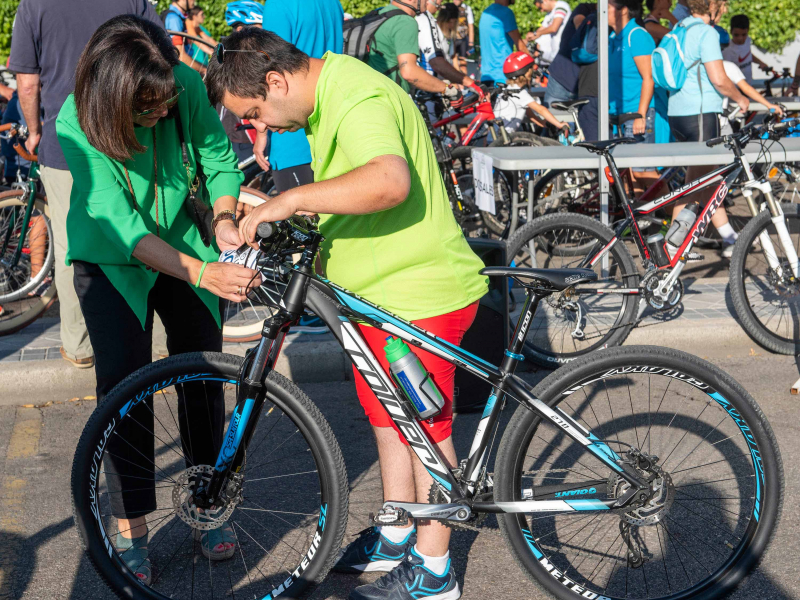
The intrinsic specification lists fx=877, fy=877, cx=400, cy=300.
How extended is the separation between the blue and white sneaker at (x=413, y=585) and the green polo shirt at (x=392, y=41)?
384 cm

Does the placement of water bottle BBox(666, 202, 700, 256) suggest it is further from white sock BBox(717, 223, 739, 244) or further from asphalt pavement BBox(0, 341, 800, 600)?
white sock BBox(717, 223, 739, 244)

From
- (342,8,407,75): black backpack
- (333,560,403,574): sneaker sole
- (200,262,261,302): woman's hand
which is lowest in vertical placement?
(333,560,403,574): sneaker sole

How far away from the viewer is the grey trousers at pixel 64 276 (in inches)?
177

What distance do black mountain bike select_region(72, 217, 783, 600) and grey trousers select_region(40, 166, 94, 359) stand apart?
5.95 feet

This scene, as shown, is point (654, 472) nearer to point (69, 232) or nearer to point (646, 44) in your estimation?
point (69, 232)

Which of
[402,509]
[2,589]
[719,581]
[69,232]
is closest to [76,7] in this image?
[69,232]

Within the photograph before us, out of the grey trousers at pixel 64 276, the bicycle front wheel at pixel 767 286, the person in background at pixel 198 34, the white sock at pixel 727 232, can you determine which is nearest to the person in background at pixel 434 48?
the person in background at pixel 198 34

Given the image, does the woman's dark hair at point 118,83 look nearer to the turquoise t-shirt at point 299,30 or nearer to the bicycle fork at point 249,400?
the bicycle fork at point 249,400

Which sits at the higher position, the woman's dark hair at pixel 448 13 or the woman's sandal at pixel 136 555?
the woman's dark hair at pixel 448 13

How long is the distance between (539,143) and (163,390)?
6.20 m

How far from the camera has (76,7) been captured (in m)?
4.33

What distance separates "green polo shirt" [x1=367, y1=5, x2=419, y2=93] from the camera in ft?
19.3

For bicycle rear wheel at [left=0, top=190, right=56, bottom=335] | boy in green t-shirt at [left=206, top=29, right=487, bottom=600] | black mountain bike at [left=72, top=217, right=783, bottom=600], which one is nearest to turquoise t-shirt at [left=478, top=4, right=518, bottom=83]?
bicycle rear wheel at [left=0, top=190, right=56, bottom=335]

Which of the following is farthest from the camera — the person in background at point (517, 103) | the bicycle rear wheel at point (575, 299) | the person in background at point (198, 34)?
the person in background at point (517, 103)
